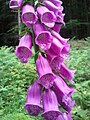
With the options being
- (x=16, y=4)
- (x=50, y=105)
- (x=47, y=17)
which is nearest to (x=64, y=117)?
(x=50, y=105)

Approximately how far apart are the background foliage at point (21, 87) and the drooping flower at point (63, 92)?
2.18 m

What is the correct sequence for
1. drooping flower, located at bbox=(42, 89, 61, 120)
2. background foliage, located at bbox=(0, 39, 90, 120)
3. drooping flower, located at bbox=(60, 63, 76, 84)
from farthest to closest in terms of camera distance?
background foliage, located at bbox=(0, 39, 90, 120), drooping flower, located at bbox=(60, 63, 76, 84), drooping flower, located at bbox=(42, 89, 61, 120)

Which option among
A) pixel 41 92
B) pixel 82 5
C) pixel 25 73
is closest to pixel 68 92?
pixel 41 92

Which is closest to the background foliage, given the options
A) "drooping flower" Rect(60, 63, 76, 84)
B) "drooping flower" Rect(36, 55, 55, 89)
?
"drooping flower" Rect(60, 63, 76, 84)

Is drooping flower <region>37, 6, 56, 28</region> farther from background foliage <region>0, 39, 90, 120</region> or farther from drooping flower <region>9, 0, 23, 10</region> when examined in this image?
background foliage <region>0, 39, 90, 120</region>

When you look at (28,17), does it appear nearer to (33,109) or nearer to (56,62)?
(56,62)

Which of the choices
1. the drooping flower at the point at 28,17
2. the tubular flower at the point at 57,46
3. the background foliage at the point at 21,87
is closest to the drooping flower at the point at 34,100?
the tubular flower at the point at 57,46

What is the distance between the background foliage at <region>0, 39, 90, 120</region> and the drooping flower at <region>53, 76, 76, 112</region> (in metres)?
2.18

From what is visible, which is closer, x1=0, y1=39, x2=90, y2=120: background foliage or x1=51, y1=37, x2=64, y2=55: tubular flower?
x1=51, y1=37, x2=64, y2=55: tubular flower

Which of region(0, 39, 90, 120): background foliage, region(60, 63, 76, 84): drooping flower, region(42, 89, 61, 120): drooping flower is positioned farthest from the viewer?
region(0, 39, 90, 120): background foliage

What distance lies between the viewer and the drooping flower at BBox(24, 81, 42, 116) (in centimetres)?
209

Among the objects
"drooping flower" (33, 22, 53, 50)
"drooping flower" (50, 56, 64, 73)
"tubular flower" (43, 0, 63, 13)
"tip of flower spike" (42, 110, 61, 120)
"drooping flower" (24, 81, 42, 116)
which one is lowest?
"tip of flower spike" (42, 110, 61, 120)

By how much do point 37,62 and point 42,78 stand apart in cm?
12

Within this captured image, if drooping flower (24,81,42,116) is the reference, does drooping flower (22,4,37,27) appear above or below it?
above
